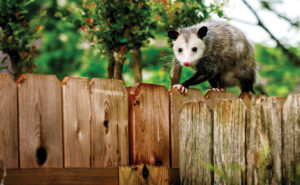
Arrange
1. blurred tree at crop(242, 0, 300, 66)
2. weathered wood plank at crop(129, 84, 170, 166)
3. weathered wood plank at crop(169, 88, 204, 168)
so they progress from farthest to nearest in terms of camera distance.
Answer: blurred tree at crop(242, 0, 300, 66) → weathered wood plank at crop(169, 88, 204, 168) → weathered wood plank at crop(129, 84, 170, 166)

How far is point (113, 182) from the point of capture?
230cm

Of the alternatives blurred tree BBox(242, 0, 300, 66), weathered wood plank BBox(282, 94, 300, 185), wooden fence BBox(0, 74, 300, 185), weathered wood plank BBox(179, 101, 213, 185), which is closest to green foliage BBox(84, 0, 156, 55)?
wooden fence BBox(0, 74, 300, 185)

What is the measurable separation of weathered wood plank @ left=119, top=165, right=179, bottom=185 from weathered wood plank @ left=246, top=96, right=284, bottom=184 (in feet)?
1.94

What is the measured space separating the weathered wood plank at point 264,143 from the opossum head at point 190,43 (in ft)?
4.51

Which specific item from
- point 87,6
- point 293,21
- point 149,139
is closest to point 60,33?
point 293,21

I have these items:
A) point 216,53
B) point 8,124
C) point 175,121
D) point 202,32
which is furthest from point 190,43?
point 8,124

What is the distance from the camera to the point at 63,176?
210 cm

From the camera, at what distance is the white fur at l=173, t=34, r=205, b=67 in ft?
11.4

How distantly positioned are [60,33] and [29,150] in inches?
357

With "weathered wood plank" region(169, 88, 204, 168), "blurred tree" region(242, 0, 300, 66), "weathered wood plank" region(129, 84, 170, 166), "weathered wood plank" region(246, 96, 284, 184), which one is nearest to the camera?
"weathered wood plank" region(246, 96, 284, 184)

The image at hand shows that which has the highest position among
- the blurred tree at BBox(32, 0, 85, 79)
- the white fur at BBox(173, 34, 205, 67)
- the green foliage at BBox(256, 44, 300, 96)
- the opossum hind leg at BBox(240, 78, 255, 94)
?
the blurred tree at BBox(32, 0, 85, 79)

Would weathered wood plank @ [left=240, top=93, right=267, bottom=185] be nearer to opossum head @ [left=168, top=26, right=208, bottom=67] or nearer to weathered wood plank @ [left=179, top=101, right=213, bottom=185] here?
weathered wood plank @ [left=179, top=101, right=213, bottom=185]

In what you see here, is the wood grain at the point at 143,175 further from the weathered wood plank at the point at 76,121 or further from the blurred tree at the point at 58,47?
the blurred tree at the point at 58,47

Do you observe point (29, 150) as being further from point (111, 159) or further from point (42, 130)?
point (111, 159)
